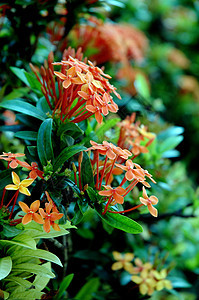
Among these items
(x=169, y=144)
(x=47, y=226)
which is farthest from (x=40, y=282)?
(x=169, y=144)

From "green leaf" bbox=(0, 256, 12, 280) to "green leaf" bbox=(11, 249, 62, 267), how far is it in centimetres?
3

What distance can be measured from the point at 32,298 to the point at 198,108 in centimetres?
230

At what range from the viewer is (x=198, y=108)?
2.61 m

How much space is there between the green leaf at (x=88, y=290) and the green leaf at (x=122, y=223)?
0.43m

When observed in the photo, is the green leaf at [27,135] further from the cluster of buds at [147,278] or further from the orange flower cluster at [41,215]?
the cluster of buds at [147,278]

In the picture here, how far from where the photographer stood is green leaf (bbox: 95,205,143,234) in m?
0.60

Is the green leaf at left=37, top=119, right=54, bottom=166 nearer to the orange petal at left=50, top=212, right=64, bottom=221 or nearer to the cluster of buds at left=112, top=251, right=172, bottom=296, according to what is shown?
the orange petal at left=50, top=212, right=64, bottom=221

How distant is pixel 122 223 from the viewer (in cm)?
61

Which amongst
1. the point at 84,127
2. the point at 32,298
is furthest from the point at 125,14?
the point at 32,298

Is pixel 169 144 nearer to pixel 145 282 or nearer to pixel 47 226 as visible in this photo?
pixel 145 282

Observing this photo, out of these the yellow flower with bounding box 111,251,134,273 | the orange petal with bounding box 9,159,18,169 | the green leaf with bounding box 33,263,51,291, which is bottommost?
the yellow flower with bounding box 111,251,134,273

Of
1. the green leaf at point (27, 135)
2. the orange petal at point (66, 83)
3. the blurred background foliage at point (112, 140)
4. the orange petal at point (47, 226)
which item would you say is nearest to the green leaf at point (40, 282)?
the blurred background foliage at point (112, 140)

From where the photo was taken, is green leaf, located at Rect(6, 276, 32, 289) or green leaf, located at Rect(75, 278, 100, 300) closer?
green leaf, located at Rect(6, 276, 32, 289)

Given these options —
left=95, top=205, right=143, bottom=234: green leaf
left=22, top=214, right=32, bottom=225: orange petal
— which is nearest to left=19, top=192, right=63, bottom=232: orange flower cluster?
left=22, top=214, right=32, bottom=225: orange petal
